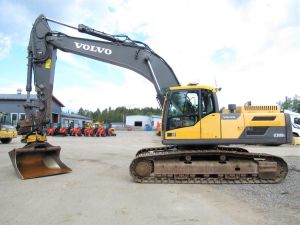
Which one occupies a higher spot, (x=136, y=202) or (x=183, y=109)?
(x=183, y=109)

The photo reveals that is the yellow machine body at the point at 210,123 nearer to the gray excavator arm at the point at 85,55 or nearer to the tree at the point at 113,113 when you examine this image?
the gray excavator arm at the point at 85,55

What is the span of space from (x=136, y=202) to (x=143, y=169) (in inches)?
99.5

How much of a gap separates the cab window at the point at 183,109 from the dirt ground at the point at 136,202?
5.92 ft

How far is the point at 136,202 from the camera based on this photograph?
24.1ft

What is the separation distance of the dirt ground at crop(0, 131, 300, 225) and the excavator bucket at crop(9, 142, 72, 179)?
41cm

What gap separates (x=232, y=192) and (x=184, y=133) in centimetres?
231

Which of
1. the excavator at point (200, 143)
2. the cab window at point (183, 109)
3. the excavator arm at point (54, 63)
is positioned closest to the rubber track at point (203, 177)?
the excavator at point (200, 143)

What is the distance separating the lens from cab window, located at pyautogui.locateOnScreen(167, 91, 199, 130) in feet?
33.3

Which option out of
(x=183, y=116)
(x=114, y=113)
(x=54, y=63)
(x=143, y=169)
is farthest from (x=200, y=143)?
(x=114, y=113)

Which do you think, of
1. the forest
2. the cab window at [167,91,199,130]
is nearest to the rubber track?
the cab window at [167,91,199,130]

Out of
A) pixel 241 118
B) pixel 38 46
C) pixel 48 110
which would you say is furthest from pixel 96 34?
pixel 241 118

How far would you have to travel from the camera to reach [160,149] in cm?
1154

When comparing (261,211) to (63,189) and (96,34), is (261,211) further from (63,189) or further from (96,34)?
(96,34)

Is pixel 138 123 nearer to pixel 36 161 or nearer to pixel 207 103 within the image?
pixel 36 161
